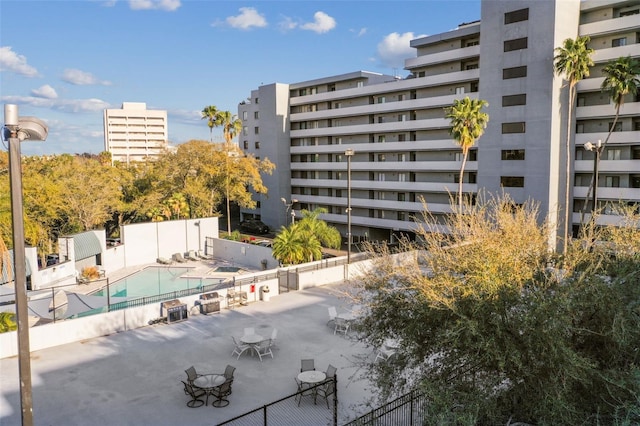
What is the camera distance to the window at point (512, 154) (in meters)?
42.8

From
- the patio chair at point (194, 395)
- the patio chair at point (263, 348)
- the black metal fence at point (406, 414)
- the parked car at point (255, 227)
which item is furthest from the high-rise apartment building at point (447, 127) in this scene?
the patio chair at point (194, 395)

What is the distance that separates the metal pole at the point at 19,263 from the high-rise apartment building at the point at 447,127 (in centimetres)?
2557

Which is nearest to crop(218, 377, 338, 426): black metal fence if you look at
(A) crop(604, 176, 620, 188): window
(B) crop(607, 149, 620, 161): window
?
(A) crop(604, 176, 620, 188): window

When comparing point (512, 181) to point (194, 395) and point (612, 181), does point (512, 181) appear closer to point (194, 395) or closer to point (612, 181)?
point (612, 181)

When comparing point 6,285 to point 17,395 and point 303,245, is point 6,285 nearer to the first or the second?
point 17,395

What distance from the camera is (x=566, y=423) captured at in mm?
9359

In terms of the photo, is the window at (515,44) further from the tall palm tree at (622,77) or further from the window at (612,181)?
the window at (612,181)

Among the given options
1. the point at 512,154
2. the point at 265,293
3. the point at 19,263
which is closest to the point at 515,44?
the point at 512,154

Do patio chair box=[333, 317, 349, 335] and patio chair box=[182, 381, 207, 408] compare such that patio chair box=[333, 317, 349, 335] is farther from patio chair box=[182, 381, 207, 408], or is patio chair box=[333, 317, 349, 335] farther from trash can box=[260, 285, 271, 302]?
patio chair box=[182, 381, 207, 408]

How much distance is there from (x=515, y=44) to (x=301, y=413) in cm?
3937

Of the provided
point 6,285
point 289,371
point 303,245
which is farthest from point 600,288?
point 6,285

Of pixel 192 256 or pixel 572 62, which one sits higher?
pixel 572 62

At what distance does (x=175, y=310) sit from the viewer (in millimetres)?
22094

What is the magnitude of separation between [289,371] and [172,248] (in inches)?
1139
